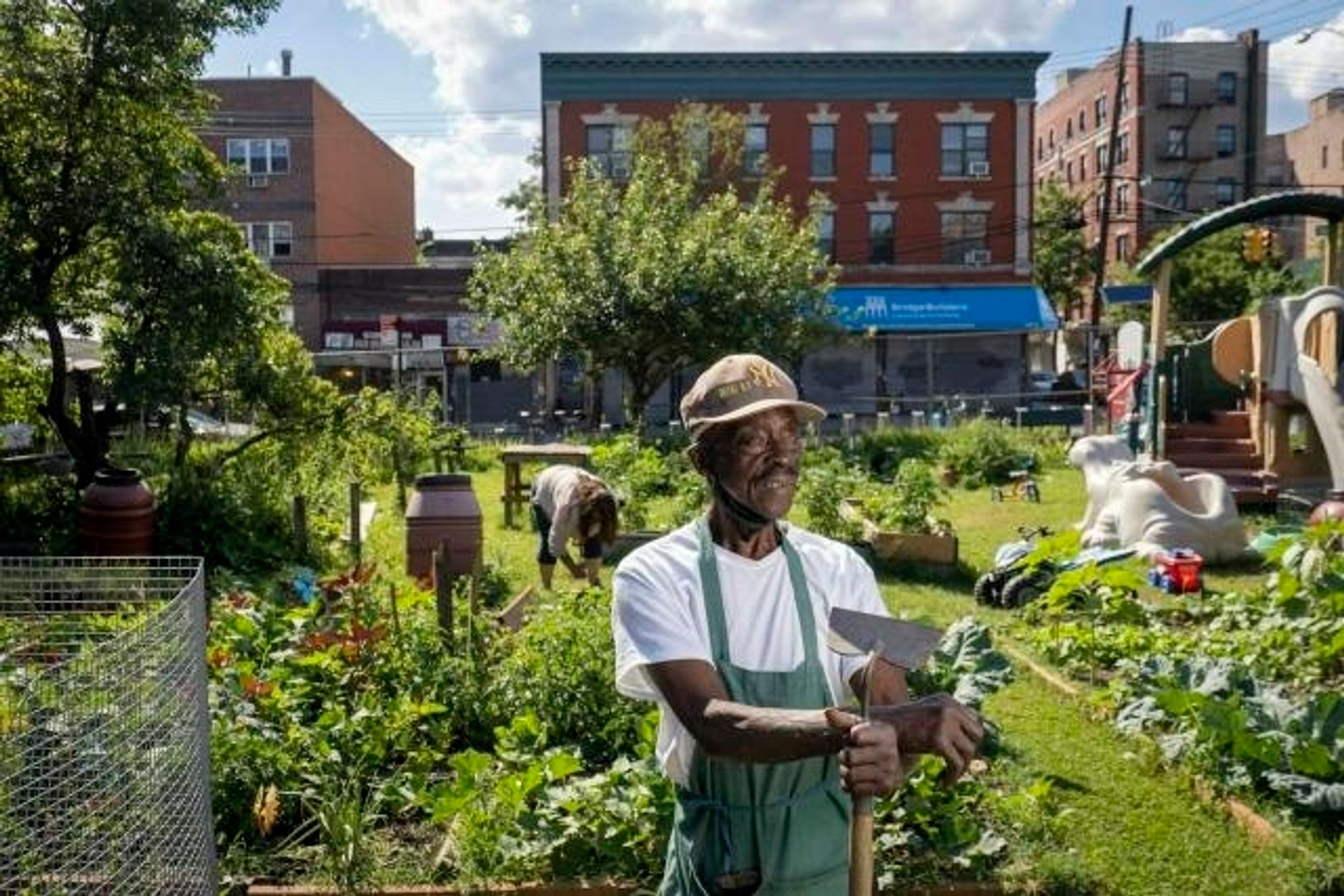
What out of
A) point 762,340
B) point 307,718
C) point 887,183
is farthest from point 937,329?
point 307,718

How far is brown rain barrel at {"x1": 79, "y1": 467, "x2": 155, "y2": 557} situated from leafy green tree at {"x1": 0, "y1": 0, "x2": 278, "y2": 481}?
1783mm

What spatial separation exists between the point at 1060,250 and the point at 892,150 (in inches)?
652

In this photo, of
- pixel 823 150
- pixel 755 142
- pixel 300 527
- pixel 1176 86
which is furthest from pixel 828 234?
pixel 300 527

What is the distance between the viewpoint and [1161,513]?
38.3 feet

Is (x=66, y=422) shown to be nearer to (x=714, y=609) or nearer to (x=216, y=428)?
(x=216, y=428)

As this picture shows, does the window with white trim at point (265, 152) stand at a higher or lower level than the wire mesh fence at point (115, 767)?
higher

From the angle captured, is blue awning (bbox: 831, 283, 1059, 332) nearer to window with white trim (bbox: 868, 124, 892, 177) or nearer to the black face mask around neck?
window with white trim (bbox: 868, 124, 892, 177)

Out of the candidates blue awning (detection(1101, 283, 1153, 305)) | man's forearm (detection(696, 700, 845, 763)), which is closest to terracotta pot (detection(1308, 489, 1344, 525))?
man's forearm (detection(696, 700, 845, 763))

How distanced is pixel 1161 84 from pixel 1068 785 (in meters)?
62.9

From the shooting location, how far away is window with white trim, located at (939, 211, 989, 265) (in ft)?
136

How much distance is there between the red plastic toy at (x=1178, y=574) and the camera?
10234 millimetres

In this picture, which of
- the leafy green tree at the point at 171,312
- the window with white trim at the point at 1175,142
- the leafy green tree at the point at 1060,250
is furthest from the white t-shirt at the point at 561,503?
the window with white trim at the point at 1175,142

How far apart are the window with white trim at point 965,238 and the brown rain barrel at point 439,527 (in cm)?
3368

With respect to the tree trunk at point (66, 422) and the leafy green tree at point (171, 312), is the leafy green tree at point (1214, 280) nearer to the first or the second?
the leafy green tree at point (171, 312)
